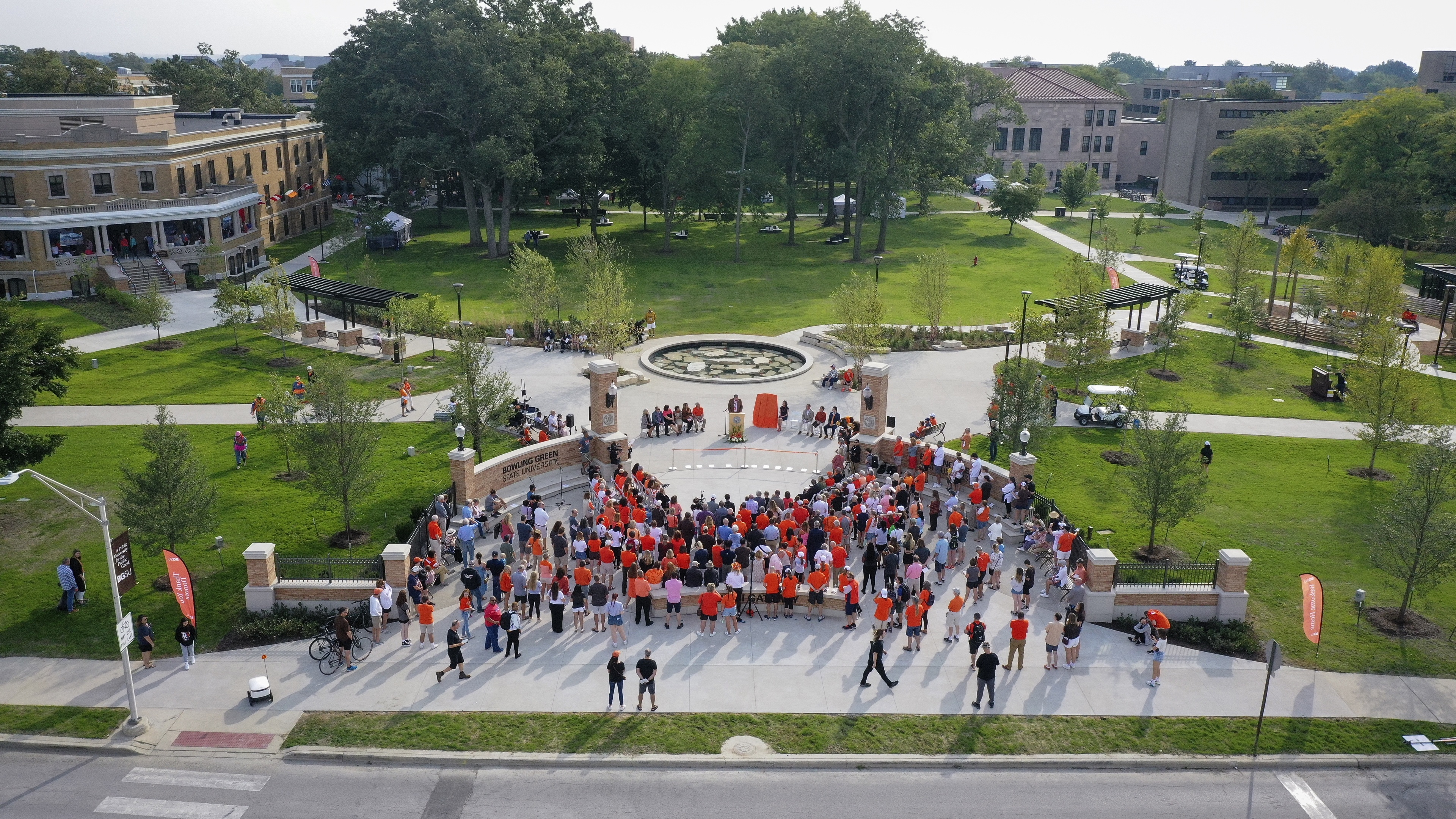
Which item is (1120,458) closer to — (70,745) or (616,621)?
(616,621)

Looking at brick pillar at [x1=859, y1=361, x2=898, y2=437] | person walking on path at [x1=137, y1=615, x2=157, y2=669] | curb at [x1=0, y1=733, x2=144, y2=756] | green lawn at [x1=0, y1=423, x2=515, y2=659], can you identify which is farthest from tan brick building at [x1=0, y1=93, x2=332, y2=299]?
brick pillar at [x1=859, y1=361, x2=898, y2=437]

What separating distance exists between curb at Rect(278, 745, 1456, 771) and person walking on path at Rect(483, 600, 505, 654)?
3.31 meters

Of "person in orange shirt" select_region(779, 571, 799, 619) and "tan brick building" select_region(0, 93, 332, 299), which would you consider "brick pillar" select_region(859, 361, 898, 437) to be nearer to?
"person in orange shirt" select_region(779, 571, 799, 619)

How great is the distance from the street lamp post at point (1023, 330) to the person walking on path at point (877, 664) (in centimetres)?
1610

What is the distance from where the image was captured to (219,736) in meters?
19.0

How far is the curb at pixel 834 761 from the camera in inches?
725

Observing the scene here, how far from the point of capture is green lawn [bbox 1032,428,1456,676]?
2292 cm

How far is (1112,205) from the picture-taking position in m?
98.9

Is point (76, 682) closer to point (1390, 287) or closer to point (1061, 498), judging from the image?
point (1061, 498)

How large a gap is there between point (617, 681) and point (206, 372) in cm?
2982

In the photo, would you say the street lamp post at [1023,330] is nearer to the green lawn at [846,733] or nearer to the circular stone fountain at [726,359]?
the circular stone fountain at [726,359]

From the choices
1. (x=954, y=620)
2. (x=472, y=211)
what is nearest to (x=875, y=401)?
(x=954, y=620)

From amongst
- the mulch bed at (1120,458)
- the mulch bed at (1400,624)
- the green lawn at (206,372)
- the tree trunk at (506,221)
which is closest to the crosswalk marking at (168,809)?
the green lawn at (206,372)

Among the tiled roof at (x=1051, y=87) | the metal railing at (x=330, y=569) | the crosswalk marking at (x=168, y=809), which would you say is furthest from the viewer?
the tiled roof at (x=1051, y=87)
